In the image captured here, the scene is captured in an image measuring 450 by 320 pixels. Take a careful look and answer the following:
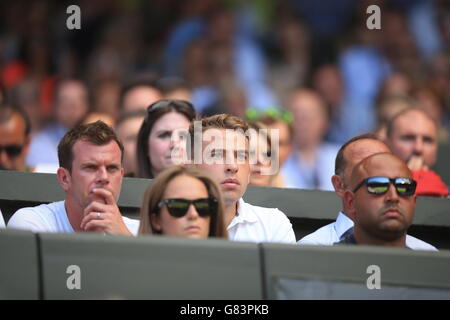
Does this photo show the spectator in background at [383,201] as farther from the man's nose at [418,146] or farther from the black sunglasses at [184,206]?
the man's nose at [418,146]

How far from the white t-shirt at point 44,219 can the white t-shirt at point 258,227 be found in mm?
594

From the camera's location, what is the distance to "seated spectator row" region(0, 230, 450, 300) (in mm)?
7125

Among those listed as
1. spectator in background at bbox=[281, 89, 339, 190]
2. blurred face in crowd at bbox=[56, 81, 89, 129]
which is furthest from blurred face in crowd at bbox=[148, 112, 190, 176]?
blurred face in crowd at bbox=[56, 81, 89, 129]

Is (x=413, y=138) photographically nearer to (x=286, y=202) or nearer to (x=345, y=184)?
(x=286, y=202)

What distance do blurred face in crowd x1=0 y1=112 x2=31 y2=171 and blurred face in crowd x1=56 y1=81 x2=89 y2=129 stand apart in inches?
101

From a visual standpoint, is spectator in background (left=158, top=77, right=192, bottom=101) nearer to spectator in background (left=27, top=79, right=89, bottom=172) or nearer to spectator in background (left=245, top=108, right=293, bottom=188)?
spectator in background (left=245, top=108, right=293, bottom=188)

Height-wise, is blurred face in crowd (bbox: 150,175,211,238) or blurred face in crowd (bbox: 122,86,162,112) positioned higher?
blurred face in crowd (bbox: 122,86,162,112)

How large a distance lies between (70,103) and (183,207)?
18.1 ft

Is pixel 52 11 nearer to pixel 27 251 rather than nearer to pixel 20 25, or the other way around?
pixel 20 25

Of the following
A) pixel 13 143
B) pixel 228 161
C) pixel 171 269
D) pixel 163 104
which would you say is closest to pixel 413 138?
pixel 163 104

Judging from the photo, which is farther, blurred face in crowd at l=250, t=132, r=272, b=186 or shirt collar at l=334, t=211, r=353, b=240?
blurred face in crowd at l=250, t=132, r=272, b=186

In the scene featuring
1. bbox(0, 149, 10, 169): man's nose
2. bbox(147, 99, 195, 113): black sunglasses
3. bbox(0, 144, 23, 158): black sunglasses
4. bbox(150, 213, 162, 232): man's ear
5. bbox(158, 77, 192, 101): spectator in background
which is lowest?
bbox(150, 213, 162, 232): man's ear

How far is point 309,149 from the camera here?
12453 millimetres
